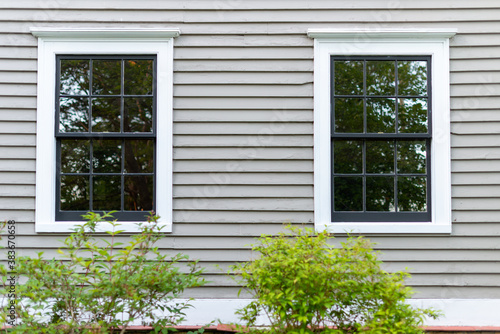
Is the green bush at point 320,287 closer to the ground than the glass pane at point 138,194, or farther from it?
closer to the ground

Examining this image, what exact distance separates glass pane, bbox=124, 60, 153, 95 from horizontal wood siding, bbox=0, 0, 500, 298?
0.30 metres

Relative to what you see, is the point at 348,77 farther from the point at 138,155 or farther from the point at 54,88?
the point at 54,88

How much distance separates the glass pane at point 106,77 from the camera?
168 inches

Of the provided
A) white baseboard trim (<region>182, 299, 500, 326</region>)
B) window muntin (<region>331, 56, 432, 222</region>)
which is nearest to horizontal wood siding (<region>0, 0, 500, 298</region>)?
white baseboard trim (<region>182, 299, 500, 326</region>)

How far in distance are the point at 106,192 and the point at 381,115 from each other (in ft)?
9.72

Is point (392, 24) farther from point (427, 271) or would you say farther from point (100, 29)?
point (100, 29)

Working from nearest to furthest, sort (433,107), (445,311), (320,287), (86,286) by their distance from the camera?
(320,287) → (86,286) → (445,311) → (433,107)

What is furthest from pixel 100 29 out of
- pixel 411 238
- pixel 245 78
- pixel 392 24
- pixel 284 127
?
pixel 411 238

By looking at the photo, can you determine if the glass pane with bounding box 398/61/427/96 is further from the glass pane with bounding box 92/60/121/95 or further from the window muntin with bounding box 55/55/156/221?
the glass pane with bounding box 92/60/121/95

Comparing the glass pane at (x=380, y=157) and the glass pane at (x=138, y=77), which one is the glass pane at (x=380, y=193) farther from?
the glass pane at (x=138, y=77)

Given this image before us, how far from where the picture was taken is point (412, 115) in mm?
4273

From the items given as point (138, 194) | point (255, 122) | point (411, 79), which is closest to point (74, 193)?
point (138, 194)

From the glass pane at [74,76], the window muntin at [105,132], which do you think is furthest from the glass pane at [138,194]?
the glass pane at [74,76]

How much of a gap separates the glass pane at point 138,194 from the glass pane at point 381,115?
2.38 metres
